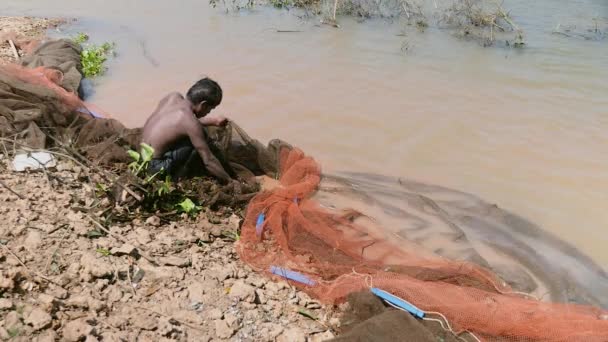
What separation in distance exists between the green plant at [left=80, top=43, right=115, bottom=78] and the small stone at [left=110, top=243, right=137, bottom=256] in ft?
14.4

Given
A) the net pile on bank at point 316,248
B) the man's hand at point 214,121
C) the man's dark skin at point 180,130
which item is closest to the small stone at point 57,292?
the net pile on bank at point 316,248

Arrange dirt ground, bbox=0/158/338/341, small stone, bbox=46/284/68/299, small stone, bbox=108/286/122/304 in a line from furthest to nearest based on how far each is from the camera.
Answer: small stone, bbox=108/286/122/304
small stone, bbox=46/284/68/299
dirt ground, bbox=0/158/338/341

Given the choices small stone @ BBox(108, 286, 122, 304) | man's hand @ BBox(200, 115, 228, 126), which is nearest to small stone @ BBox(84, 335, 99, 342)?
small stone @ BBox(108, 286, 122, 304)

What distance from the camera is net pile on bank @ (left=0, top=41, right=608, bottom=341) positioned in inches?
107

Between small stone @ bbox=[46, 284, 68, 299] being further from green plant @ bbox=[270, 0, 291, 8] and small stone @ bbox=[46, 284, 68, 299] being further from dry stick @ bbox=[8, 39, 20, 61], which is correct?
green plant @ bbox=[270, 0, 291, 8]

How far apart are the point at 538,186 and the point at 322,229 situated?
7.93 ft

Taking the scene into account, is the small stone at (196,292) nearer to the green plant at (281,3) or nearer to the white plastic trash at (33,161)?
the white plastic trash at (33,161)

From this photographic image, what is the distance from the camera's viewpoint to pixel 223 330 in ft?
8.63

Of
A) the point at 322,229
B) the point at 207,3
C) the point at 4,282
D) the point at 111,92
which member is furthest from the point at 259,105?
the point at 207,3

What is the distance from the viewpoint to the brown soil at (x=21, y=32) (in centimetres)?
684

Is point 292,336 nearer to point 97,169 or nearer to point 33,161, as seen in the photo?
point 97,169

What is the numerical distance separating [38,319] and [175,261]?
94cm

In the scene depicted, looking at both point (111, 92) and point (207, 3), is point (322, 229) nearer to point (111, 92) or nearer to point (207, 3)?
point (111, 92)

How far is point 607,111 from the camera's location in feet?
19.6
